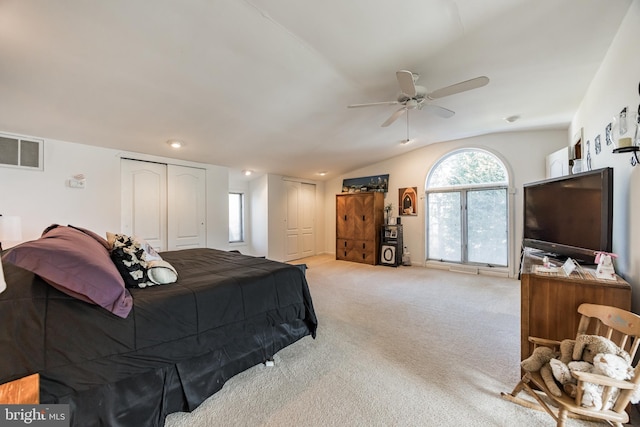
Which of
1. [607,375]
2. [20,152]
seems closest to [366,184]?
[607,375]

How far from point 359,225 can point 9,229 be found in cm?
544

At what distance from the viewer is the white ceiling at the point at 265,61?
1825 millimetres

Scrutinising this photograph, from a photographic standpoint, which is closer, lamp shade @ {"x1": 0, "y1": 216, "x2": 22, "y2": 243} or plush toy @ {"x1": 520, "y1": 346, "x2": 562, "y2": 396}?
plush toy @ {"x1": 520, "y1": 346, "x2": 562, "y2": 396}

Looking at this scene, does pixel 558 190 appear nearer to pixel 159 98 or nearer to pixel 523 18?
pixel 523 18

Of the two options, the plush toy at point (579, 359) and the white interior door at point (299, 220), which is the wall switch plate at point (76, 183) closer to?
the white interior door at point (299, 220)

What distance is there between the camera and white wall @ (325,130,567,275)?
467 cm

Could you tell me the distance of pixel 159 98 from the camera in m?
2.69

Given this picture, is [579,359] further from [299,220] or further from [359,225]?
[299,220]

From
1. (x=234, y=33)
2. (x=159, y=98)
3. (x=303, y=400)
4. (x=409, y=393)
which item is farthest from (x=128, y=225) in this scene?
(x=409, y=393)

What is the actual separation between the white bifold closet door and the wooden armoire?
322 centimetres

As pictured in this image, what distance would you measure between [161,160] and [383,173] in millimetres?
4695

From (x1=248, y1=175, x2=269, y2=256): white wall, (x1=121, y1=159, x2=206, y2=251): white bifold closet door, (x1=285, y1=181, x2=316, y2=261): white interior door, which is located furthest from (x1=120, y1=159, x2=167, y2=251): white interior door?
(x1=285, y1=181, x2=316, y2=261): white interior door

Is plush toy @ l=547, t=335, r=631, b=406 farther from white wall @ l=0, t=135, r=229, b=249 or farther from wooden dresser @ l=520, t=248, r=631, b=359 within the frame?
white wall @ l=0, t=135, r=229, b=249
